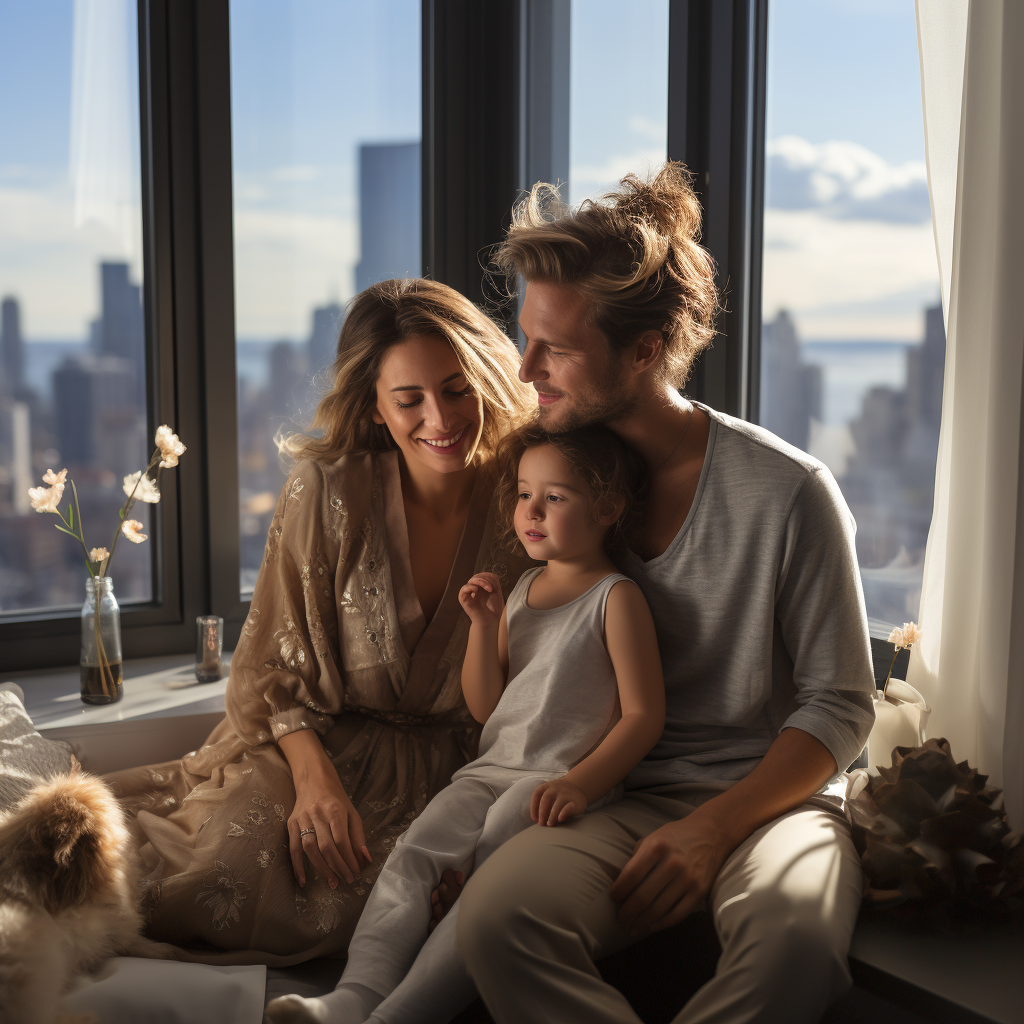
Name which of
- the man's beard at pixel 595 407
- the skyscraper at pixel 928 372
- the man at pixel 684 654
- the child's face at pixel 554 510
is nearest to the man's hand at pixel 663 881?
the man at pixel 684 654

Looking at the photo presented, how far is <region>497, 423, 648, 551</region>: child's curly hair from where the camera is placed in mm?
A: 1486

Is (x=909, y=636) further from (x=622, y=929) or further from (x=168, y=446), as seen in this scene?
(x=168, y=446)

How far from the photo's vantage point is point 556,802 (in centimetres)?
134

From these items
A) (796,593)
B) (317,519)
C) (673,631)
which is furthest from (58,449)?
(796,593)

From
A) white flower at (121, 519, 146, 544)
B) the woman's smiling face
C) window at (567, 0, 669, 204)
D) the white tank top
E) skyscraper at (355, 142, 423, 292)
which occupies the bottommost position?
→ the white tank top

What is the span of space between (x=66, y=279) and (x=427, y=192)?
1005 mm

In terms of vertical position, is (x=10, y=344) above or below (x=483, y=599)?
above

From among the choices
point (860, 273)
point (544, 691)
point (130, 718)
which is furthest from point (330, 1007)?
point (860, 273)

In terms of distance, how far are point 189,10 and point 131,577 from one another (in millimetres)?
1432

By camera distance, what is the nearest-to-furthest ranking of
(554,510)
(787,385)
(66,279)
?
1. (554,510)
2. (787,385)
3. (66,279)

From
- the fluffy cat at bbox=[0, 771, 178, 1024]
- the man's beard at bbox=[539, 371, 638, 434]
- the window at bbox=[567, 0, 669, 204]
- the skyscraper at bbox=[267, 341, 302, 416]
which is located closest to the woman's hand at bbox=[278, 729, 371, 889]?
the fluffy cat at bbox=[0, 771, 178, 1024]

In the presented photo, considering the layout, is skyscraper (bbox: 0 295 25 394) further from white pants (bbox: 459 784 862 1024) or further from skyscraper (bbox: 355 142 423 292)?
white pants (bbox: 459 784 862 1024)

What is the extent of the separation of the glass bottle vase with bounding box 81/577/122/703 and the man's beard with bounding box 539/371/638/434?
118 centimetres

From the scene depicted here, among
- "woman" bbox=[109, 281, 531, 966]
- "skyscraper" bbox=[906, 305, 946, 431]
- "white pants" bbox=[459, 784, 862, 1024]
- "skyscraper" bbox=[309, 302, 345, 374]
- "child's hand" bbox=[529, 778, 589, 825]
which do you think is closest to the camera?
"white pants" bbox=[459, 784, 862, 1024]
